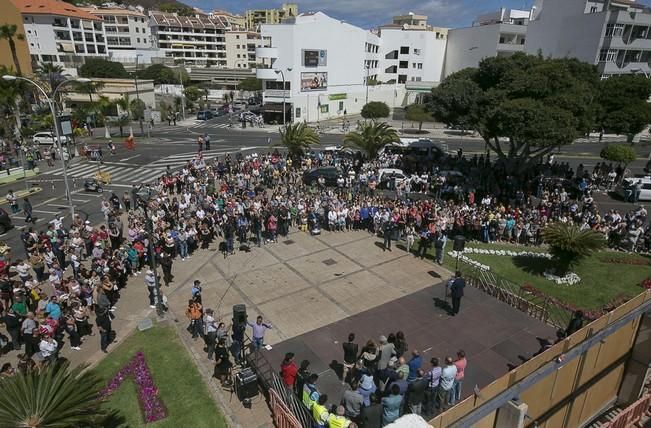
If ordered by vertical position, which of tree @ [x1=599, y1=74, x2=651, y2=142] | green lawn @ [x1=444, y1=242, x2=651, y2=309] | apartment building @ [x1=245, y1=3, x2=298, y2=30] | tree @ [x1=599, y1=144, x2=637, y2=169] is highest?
apartment building @ [x1=245, y1=3, x2=298, y2=30]

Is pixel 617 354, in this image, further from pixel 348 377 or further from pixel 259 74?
pixel 259 74

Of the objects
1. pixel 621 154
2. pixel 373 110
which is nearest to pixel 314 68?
pixel 373 110

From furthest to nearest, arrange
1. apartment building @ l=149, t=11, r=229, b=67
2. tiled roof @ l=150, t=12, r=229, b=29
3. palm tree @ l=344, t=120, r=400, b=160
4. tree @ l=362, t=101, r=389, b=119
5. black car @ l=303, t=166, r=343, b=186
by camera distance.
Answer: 1. apartment building @ l=149, t=11, r=229, b=67
2. tiled roof @ l=150, t=12, r=229, b=29
3. tree @ l=362, t=101, r=389, b=119
4. palm tree @ l=344, t=120, r=400, b=160
5. black car @ l=303, t=166, r=343, b=186

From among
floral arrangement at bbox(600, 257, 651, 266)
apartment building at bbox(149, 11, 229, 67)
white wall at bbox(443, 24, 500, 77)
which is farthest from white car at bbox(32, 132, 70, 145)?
apartment building at bbox(149, 11, 229, 67)

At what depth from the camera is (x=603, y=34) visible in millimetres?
55500

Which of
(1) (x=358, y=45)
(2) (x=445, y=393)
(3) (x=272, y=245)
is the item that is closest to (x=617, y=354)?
(2) (x=445, y=393)

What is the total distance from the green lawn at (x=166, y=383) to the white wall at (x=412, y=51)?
81592mm

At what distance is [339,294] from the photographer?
53.4 feet

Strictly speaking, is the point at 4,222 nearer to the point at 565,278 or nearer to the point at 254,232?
the point at 254,232

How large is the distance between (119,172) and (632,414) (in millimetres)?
36401

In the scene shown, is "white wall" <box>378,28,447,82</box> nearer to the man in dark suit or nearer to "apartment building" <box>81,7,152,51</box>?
"apartment building" <box>81,7,152,51</box>

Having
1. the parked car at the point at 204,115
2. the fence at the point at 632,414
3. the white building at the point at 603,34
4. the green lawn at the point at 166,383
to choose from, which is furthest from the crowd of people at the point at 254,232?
the parked car at the point at 204,115

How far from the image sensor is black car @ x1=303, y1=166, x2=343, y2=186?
29844mm

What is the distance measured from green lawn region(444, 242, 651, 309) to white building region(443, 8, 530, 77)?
6006 centimetres
